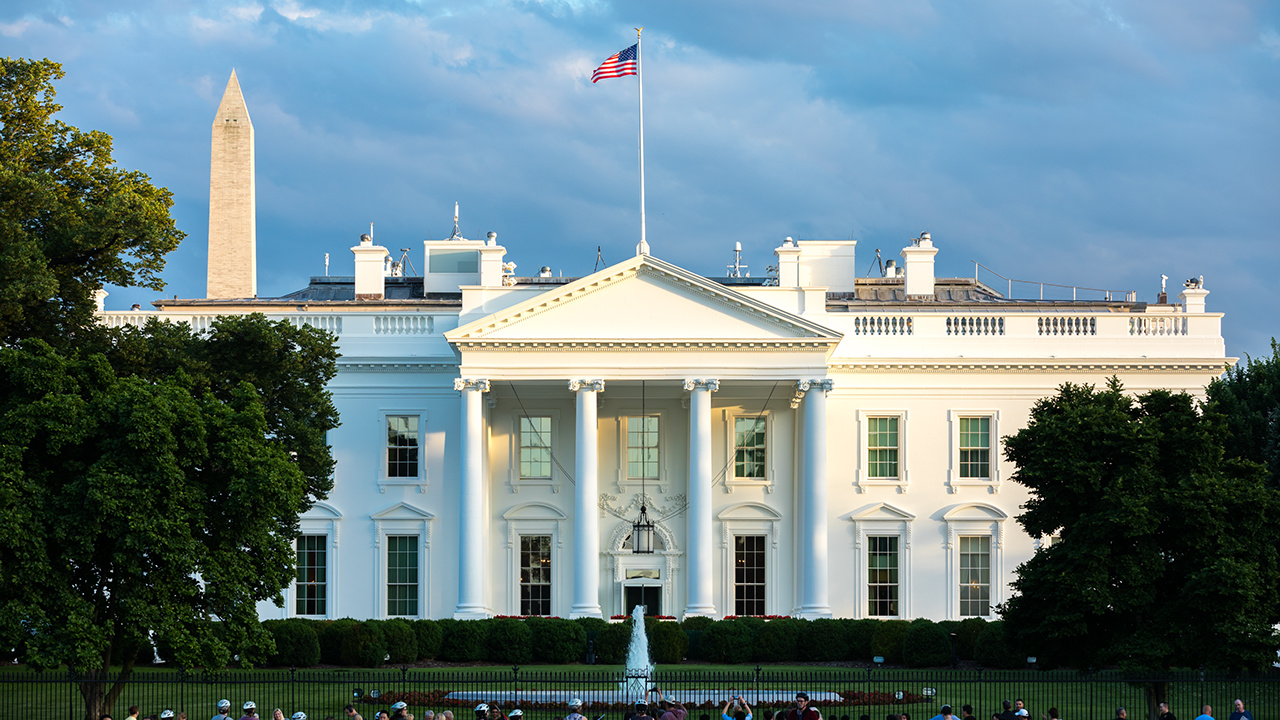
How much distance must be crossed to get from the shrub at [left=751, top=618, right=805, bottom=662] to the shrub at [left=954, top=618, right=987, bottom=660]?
14.0ft

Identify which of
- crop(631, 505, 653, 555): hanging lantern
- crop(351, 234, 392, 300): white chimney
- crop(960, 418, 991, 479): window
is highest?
crop(351, 234, 392, 300): white chimney

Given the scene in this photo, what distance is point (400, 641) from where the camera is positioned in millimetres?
39812

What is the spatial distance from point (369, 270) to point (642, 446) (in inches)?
501

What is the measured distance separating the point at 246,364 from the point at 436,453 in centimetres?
1179

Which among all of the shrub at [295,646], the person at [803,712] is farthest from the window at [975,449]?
the person at [803,712]

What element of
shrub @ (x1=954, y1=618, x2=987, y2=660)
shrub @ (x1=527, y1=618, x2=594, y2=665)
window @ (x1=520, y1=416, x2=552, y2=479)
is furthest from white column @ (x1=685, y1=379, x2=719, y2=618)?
shrub @ (x1=954, y1=618, x2=987, y2=660)

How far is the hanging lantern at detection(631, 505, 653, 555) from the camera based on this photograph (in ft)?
139

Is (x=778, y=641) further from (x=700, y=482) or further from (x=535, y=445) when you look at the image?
(x=535, y=445)

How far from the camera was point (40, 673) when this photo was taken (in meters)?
25.1

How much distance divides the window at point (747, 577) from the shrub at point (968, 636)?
7900 mm

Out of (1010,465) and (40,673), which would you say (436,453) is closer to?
(1010,465)

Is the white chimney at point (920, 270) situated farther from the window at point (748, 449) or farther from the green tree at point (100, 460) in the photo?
the green tree at point (100, 460)

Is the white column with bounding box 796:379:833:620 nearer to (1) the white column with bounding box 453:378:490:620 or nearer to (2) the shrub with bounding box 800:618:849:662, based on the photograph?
(2) the shrub with bounding box 800:618:849:662

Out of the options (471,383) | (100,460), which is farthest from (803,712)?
(471,383)
